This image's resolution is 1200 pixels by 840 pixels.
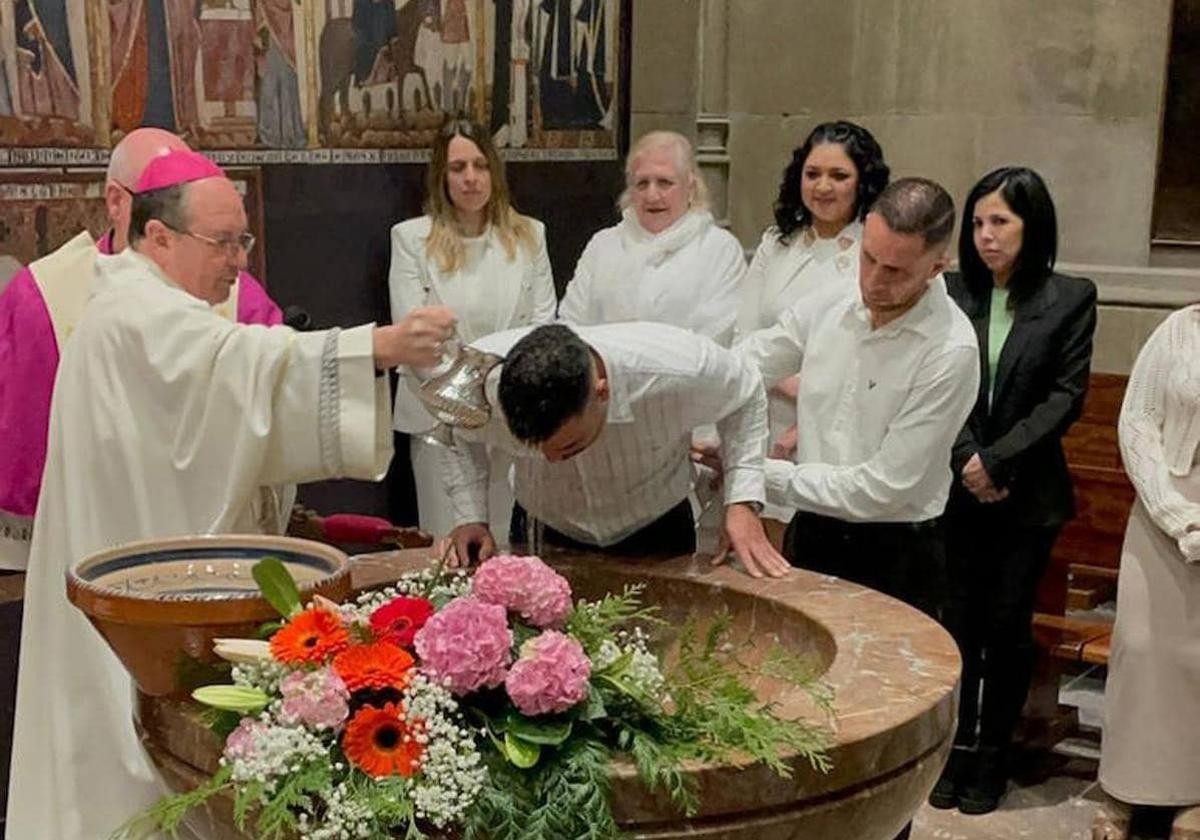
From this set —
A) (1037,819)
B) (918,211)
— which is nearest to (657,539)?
(918,211)

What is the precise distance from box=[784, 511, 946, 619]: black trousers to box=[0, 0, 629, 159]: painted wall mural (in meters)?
2.52

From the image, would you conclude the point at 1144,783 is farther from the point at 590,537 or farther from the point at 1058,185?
the point at 1058,185

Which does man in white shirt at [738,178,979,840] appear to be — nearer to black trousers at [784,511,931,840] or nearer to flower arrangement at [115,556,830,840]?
black trousers at [784,511,931,840]

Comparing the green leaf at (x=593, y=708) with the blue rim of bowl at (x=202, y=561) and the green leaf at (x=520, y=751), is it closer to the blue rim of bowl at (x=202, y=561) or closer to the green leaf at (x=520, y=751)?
the green leaf at (x=520, y=751)

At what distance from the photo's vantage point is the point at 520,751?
6.18ft

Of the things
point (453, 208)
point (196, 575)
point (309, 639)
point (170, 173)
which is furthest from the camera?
point (453, 208)

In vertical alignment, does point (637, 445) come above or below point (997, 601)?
above

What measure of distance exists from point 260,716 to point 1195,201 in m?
5.17

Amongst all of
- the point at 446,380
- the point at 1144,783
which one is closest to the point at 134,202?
the point at 446,380

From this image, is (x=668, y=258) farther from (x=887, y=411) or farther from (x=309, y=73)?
(x=887, y=411)

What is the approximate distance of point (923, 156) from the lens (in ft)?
21.8

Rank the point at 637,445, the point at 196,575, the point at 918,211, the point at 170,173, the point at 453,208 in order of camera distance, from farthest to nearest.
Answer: the point at 453,208
the point at 918,211
the point at 637,445
the point at 170,173
the point at 196,575

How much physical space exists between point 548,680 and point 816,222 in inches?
122

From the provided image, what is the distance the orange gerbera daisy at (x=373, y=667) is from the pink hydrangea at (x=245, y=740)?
120 mm
